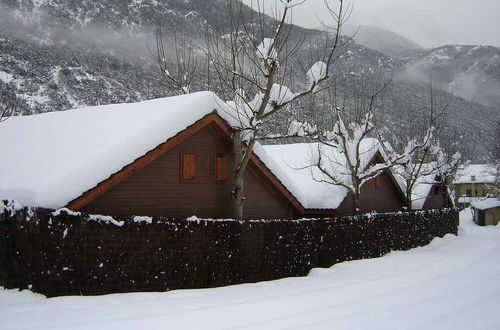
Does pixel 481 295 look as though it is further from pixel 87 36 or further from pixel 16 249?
pixel 87 36

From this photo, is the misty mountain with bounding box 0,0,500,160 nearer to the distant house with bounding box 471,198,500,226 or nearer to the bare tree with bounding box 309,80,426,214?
the distant house with bounding box 471,198,500,226

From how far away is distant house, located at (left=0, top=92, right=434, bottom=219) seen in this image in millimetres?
10294

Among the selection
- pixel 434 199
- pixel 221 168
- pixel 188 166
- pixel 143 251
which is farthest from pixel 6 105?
pixel 434 199

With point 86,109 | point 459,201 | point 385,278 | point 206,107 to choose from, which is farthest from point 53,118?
point 459,201

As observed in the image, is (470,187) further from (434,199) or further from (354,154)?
(354,154)

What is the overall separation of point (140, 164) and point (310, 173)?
13312 millimetres

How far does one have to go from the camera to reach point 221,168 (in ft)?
47.7

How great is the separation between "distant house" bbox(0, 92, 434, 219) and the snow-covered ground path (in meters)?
2.42

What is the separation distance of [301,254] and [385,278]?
8.27 feet

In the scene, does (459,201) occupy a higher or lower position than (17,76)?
lower

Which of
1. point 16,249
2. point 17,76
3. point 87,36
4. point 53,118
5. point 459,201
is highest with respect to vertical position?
point 87,36

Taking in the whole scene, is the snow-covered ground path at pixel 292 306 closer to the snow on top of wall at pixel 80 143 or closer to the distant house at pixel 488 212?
the snow on top of wall at pixel 80 143

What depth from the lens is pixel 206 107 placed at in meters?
13.4

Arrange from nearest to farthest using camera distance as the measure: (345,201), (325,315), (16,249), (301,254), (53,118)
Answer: (325,315) → (16,249) → (301,254) → (53,118) → (345,201)
